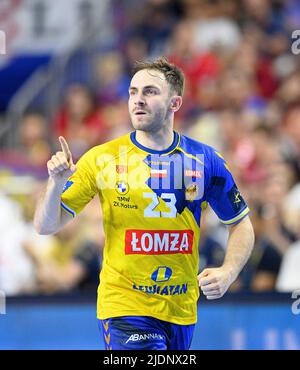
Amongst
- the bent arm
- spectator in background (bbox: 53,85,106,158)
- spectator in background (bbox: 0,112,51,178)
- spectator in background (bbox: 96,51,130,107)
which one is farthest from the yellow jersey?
spectator in background (bbox: 96,51,130,107)

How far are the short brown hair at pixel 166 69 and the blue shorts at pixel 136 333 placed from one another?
1.54m

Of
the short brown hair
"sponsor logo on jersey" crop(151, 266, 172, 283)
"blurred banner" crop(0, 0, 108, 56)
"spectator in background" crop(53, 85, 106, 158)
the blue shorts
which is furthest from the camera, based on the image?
"blurred banner" crop(0, 0, 108, 56)

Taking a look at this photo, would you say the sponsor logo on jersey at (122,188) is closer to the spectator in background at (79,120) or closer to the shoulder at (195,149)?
the shoulder at (195,149)

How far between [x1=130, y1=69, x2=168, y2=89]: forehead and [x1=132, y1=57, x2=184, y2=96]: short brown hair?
30 mm

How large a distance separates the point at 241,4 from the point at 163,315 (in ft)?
29.4

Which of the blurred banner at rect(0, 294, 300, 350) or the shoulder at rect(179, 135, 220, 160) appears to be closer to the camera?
the shoulder at rect(179, 135, 220, 160)

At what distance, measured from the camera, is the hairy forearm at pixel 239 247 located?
6.36 meters

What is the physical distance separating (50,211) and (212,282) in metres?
1.09

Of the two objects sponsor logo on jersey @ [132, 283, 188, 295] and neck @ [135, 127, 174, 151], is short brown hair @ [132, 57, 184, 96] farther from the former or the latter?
sponsor logo on jersey @ [132, 283, 188, 295]

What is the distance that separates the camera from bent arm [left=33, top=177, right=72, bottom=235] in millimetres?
5992

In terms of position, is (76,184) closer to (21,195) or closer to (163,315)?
(163,315)

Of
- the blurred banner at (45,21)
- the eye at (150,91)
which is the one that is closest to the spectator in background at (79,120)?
the blurred banner at (45,21)

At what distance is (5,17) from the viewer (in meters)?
15.6
